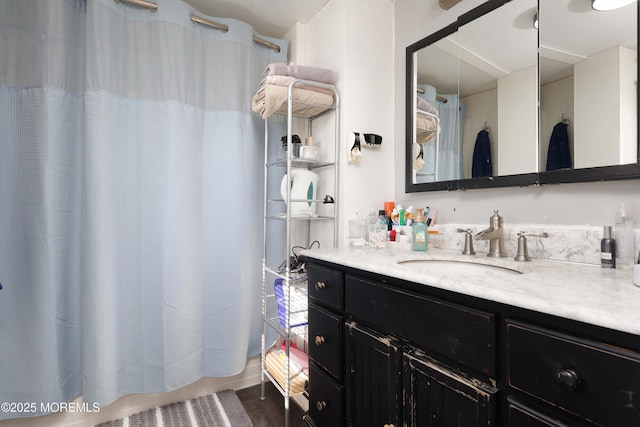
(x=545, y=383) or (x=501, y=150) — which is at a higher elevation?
(x=501, y=150)

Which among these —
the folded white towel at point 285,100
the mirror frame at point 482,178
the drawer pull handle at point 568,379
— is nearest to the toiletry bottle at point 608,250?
the mirror frame at point 482,178

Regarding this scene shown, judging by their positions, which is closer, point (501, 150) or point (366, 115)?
point (501, 150)

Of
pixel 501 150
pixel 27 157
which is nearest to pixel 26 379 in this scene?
pixel 27 157

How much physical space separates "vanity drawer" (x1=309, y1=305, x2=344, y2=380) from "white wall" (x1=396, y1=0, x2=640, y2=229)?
70cm

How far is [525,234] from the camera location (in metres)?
1.09

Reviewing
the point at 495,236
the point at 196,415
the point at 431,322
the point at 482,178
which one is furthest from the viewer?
the point at 196,415

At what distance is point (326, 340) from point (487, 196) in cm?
86

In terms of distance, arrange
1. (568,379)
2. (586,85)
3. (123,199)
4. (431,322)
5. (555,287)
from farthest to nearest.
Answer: (123,199), (586,85), (431,322), (555,287), (568,379)

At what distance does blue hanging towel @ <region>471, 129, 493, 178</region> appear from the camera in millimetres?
1294

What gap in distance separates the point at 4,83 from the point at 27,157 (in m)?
0.31

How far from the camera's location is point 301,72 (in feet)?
5.22

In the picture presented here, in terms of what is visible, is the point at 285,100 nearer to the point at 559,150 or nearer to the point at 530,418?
the point at 559,150

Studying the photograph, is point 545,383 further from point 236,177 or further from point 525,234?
point 236,177

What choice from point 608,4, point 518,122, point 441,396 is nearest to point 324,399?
point 441,396
